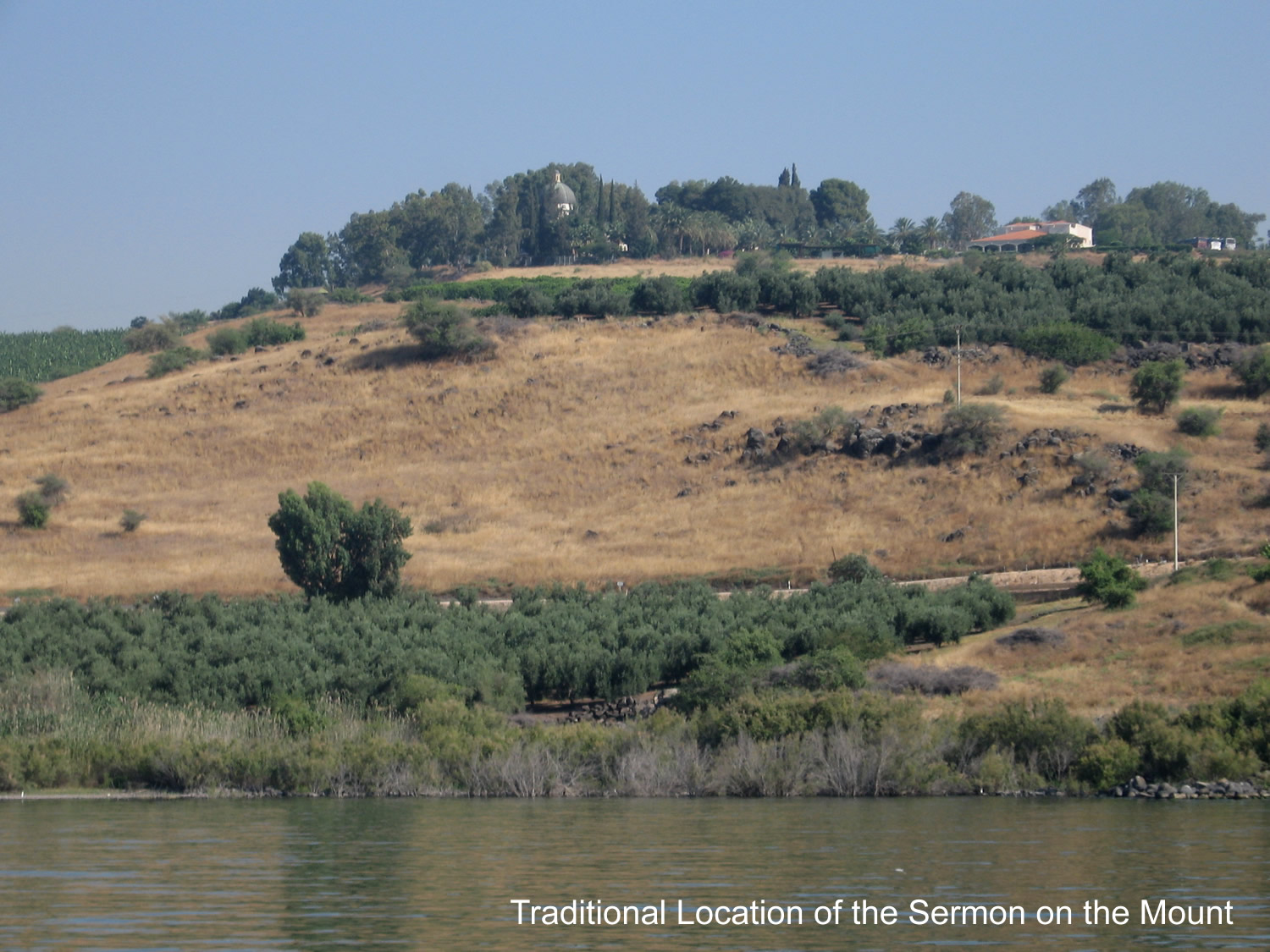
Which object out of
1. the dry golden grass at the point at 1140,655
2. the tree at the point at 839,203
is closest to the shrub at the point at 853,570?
the dry golden grass at the point at 1140,655

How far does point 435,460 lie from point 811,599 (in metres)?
35.9

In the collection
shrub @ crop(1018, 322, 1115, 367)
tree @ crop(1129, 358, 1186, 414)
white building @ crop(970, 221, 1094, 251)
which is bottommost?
tree @ crop(1129, 358, 1186, 414)

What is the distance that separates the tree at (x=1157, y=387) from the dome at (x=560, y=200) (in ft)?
314

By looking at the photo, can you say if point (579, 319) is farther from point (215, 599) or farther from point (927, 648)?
point (927, 648)

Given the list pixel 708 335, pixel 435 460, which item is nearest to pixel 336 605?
pixel 435 460

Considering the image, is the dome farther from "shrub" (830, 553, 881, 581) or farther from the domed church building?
"shrub" (830, 553, 881, 581)

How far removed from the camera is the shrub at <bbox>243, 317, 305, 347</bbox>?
107m

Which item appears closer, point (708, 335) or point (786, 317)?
point (708, 335)

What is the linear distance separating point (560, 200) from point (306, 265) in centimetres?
3979

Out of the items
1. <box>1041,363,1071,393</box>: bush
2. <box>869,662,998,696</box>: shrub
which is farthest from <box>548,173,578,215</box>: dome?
<box>869,662,998,696</box>: shrub

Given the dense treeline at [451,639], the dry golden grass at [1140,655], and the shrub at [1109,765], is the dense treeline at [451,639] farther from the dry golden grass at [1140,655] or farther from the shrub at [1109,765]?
the shrub at [1109,765]

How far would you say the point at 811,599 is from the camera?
149 feet

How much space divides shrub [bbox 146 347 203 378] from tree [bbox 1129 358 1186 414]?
63668mm

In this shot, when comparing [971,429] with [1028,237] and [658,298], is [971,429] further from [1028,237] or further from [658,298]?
[1028,237]
